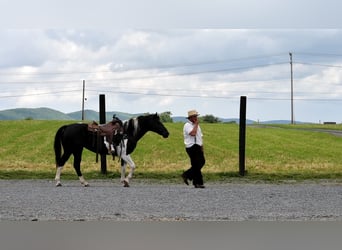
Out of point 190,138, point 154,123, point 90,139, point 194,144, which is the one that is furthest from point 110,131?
point 194,144

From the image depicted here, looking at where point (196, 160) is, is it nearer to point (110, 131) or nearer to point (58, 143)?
point (110, 131)

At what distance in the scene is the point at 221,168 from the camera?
16.7 meters

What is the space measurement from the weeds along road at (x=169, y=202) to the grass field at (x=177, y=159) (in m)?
1.58

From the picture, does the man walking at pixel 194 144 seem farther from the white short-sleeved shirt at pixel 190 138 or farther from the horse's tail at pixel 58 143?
the horse's tail at pixel 58 143

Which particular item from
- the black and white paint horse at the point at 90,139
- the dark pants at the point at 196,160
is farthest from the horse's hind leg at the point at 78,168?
the dark pants at the point at 196,160

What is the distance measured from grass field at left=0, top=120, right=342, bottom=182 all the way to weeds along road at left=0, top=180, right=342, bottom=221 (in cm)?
158

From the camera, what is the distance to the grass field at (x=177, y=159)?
14961mm

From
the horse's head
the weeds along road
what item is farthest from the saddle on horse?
the weeds along road

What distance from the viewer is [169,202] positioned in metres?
9.40

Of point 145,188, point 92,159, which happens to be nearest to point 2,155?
point 92,159

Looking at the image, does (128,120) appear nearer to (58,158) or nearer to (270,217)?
(58,158)

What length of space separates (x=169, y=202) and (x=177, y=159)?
11.3 metres

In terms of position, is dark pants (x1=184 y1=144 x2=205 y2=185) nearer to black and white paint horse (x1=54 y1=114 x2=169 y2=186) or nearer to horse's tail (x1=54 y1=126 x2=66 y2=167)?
black and white paint horse (x1=54 y1=114 x2=169 y2=186)

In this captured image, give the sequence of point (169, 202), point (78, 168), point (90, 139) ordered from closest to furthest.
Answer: point (169, 202) → point (78, 168) → point (90, 139)
